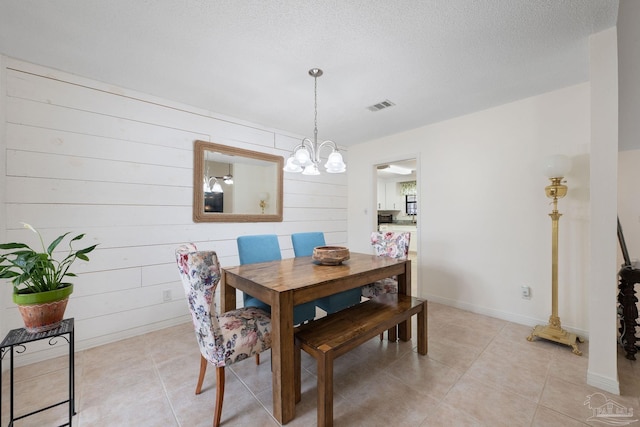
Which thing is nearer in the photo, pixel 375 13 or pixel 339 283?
pixel 375 13

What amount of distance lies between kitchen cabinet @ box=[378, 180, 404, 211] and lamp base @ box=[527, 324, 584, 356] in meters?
5.88

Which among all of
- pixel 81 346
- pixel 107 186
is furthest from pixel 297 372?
pixel 107 186

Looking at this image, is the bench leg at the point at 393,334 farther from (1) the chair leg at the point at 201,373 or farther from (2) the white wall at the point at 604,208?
(1) the chair leg at the point at 201,373

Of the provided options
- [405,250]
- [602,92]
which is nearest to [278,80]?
[405,250]

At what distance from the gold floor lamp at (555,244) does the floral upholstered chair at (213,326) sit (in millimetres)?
2583

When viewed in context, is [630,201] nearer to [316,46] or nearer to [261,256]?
[316,46]

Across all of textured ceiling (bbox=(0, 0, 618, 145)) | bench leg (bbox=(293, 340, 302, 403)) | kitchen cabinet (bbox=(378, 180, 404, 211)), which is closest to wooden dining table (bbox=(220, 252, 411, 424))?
bench leg (bbox=(293, 340, 302, 403))

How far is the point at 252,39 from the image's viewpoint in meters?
1.90

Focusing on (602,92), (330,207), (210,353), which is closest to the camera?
(210,353)

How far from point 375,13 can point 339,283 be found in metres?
1.81

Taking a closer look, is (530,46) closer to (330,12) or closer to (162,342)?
(330,12)

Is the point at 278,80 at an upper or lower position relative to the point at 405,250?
upper

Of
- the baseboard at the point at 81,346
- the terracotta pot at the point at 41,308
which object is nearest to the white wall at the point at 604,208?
the terracotta pot at the point at 41,308

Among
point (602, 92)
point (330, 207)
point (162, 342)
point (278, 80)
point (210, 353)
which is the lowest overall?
point (162, 342)
